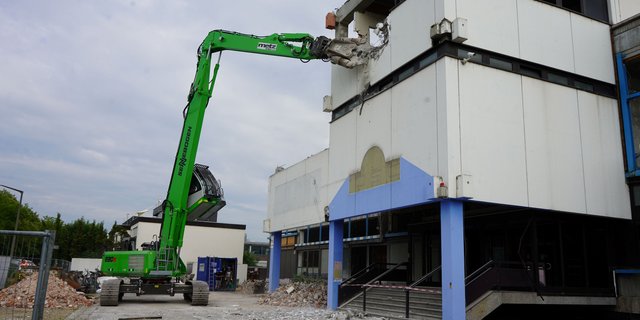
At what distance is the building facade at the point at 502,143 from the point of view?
51.9 feet

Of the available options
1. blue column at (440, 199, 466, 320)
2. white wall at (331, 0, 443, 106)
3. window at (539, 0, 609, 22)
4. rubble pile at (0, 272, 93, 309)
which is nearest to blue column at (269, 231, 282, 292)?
rubble pile at (0, 272, 93, 309)

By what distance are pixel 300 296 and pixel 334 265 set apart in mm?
4298

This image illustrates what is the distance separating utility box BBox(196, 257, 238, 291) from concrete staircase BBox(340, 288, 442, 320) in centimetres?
1622

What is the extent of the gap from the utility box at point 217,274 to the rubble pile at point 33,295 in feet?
41.8

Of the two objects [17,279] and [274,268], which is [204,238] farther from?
[17,279]

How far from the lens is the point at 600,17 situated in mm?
19844

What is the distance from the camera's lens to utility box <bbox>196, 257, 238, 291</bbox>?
34.7 meters

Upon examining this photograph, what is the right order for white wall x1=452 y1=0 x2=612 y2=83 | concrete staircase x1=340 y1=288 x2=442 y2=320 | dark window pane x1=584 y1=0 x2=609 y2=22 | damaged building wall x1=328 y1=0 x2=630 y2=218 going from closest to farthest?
damaged building wall x1=328 y1=0 x2=630 y2=218 < concrete staircase x1=340 y1=288 x2=442 y2=320 < white wall x1=452 y1=0 x2=612 y2=83 < dark window pane x1=584 y1=0 x2=609 y2=22

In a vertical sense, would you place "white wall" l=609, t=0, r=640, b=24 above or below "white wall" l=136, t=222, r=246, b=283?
above

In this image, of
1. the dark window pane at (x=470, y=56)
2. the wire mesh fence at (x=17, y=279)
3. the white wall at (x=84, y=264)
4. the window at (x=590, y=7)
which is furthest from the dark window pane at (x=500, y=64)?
the white wall at (x=84, y=264)

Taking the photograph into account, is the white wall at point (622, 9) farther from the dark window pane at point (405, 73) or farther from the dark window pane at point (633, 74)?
the dark window pane at point (405, 73)

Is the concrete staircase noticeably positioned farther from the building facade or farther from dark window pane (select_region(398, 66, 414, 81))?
dark window pane (select_region(398, 66, 414, 81))

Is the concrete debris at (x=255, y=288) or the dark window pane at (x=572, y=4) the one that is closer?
the dark window pane at (x=572, y=4)

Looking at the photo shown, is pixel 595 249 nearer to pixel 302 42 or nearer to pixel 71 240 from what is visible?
pixel 302 42
